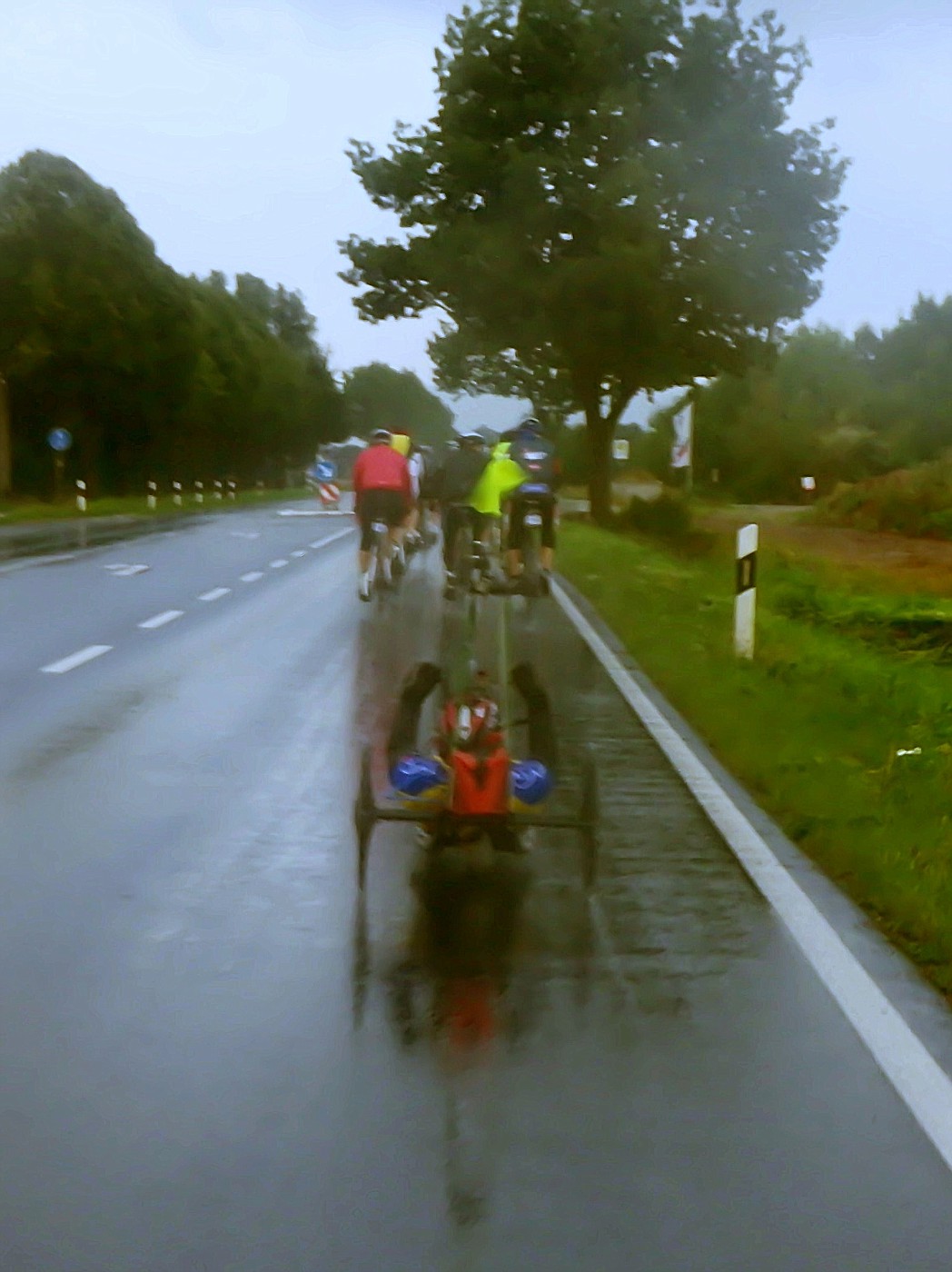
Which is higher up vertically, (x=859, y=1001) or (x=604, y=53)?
(x=604, y=53)

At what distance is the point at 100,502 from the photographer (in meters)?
62.9

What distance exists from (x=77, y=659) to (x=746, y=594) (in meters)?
5.10

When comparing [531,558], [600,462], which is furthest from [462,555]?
[600,462]

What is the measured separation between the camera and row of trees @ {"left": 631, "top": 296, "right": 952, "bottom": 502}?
89.1 metres

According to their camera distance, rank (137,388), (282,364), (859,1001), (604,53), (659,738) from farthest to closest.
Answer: (282,364) < (137,388) < (604,53) < (659,738) < (859,1001)

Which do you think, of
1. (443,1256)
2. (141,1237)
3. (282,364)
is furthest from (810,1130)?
(282,364)

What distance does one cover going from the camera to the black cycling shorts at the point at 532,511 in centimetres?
2089

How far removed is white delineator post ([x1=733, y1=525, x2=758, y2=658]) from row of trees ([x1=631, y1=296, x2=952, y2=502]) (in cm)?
7108

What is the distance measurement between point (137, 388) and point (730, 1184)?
67.2 metres

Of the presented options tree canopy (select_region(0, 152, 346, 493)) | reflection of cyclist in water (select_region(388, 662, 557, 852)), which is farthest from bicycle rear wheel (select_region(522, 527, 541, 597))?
tree canopy (select_region(0, 152, 346, 493))

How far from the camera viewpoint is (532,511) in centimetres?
2092

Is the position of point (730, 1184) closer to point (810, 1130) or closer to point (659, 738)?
point (810, 1130)

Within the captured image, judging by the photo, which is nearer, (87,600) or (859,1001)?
(859,1001)

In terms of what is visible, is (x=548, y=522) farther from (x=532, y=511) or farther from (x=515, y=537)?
(x=515, y=537)
